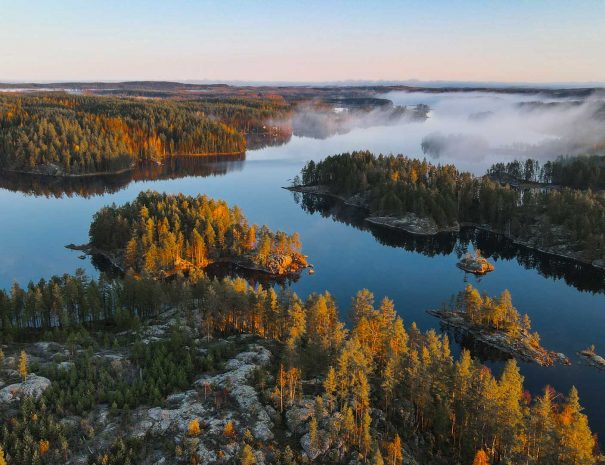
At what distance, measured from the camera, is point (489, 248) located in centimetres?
14925

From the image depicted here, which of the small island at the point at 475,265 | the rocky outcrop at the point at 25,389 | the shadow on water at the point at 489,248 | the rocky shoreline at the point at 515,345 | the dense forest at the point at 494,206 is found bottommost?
the shadow on water at the point at 489,248

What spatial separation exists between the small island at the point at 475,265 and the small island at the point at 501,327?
3314 centimetres

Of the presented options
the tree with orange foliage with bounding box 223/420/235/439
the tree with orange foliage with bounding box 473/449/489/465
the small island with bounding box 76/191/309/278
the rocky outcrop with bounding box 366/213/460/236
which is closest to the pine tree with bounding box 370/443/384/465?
the tree with orange foliage with bounding box 473/449/489/465

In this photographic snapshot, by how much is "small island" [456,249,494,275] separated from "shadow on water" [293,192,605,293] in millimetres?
10751

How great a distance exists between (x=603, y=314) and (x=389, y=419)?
73.5m

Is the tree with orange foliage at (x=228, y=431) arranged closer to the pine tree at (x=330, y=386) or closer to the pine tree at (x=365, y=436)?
the pine tree at (x=330, y=386)

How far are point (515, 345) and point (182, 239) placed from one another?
7671cm

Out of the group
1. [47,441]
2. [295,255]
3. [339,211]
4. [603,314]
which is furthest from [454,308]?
[339,211]

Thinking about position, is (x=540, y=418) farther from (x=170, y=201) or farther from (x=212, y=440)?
(x=170, y=201)

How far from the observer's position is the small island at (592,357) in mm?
79787

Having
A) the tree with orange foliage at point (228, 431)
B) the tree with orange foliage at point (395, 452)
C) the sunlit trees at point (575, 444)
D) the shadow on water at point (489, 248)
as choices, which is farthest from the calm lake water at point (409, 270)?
the tree with orange foliage at point (228, 431)

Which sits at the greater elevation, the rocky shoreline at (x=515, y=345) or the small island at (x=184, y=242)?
the small island at (x=184, y=242)

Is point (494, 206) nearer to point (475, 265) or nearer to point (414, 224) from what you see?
point (414, 224)

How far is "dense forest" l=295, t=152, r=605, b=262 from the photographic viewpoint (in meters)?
140
